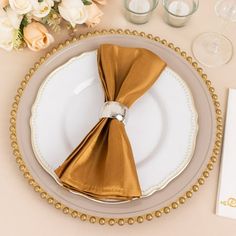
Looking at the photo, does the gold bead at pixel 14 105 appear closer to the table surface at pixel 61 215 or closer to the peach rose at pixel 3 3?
the table surface at pixel 61 215

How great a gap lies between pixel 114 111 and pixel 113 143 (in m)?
0.06

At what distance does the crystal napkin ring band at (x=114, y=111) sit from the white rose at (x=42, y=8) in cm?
18

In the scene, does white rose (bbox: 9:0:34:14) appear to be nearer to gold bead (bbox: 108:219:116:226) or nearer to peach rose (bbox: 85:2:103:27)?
peach rose (bbox: 85:2:103:27)

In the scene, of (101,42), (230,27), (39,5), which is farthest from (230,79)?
(39,5)

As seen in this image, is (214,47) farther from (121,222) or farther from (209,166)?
(121,222)

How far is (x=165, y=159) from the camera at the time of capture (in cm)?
69

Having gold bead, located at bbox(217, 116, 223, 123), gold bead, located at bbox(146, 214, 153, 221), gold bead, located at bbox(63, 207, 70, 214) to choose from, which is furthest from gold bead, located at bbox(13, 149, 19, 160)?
gold bead, located at bbox(217, 116, 223, 123)

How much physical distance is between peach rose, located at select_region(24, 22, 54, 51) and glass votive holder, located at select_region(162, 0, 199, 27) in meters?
0.22

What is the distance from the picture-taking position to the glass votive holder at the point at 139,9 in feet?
2.68

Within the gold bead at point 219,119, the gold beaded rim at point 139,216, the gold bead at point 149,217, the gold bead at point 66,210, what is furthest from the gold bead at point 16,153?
the gold bead at point 219,119

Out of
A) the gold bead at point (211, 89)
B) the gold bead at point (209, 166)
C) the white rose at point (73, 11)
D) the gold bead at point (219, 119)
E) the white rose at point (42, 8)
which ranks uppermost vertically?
the white rose at point (73, 11)

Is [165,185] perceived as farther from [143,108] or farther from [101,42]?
[101,42]

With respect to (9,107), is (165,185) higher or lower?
lower

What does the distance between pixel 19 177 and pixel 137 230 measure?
0.20 meters
